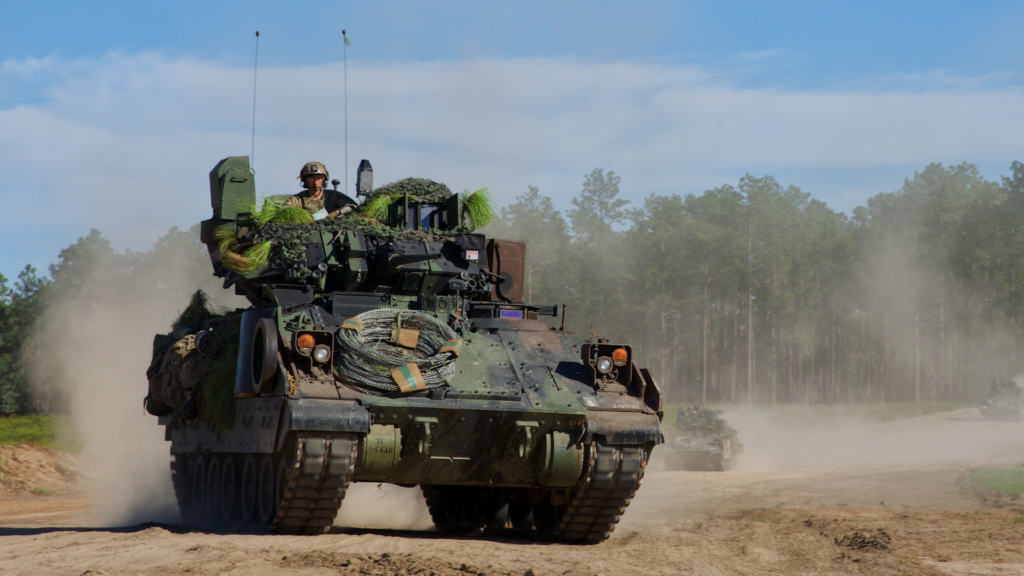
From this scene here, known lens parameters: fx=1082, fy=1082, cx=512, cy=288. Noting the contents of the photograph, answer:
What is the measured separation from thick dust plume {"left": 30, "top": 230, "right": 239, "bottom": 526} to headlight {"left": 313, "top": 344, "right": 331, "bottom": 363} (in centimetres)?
634

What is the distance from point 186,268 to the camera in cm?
5316

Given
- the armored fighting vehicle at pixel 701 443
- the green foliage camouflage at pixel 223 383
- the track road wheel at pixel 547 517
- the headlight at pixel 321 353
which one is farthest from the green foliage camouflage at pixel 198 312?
the armored fighting vehicle at pixel 701 443

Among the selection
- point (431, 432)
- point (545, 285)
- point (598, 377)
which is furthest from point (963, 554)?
point (545, 285)

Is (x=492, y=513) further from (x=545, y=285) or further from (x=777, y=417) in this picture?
(x=545, y=285)

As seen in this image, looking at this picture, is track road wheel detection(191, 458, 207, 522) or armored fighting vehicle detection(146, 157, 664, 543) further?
track road wheel detection(191, 458, 207, 522)

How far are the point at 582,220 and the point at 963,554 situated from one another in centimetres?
5124

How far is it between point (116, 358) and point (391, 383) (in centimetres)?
2689

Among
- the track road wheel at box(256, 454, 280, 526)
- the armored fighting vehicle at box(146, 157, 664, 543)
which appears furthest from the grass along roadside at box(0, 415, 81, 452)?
the track road wheel at box(256, 454, 280, 526)

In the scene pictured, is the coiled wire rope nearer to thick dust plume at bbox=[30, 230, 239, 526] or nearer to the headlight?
the headlight

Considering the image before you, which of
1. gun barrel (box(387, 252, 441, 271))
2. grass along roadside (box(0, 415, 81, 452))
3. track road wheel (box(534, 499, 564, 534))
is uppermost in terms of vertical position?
gun barrel (box(387, 252, 441, 271))

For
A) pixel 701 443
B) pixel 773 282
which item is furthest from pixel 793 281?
pixel 701 443

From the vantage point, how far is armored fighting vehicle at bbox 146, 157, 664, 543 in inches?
372

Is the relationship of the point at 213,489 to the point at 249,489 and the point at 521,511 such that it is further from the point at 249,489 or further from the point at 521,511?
the point at 521,511

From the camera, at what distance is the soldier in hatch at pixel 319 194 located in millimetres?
13633
